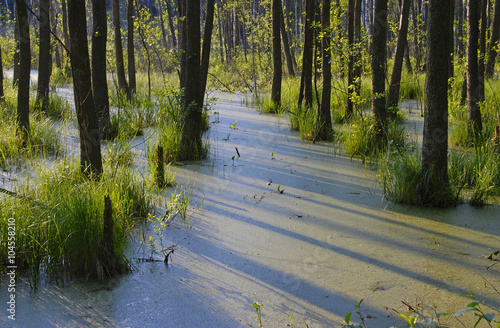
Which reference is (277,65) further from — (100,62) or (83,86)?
(83,86)

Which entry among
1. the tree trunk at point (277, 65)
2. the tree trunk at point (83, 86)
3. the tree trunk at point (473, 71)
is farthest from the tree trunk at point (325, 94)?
the tree trunk at point (83, 86)

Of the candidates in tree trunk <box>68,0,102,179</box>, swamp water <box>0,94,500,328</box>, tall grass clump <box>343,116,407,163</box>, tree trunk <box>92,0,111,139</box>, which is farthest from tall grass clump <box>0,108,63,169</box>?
tall grass clump <box>343,116,407,163</box>

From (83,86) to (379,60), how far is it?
3652 millimetres

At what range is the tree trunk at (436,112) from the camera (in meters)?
3.73

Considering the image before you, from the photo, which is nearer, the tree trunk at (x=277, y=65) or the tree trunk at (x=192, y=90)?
the tree trunk at (x=192, y=90)

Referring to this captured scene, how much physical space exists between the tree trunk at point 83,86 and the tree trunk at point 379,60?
342 cm

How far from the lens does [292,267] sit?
2.92 metres

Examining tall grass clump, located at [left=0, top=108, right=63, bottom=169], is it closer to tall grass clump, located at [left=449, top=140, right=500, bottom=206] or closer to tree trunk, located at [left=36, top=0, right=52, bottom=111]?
tree trunk, located at [left=36, top=0, right=52, bottom=111]

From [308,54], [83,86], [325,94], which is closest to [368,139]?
[325,94]

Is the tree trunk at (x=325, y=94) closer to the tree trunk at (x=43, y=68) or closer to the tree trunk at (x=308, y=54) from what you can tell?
the tree trunk at (x=308, y=54)

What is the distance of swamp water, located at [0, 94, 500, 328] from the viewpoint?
2.38 meters

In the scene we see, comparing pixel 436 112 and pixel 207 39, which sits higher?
pixel 207 39

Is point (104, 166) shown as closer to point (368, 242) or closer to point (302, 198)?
point (302, 198)

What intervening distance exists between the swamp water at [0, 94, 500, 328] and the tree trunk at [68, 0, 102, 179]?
101 cm
